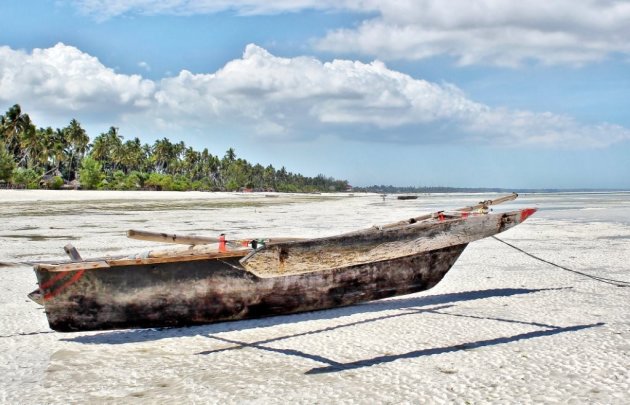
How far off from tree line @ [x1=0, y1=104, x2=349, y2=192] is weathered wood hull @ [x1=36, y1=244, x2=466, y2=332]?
5833 cm

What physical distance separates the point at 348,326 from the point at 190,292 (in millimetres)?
1752

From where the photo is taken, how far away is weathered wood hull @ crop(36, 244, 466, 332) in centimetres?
546

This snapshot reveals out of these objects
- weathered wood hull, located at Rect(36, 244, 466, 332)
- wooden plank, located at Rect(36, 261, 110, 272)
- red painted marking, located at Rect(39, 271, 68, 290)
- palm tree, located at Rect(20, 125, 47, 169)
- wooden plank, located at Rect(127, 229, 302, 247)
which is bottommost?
weathered wood hull, located at Rect(36, 244, 466, 332)

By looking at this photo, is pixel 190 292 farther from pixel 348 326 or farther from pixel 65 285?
pixel 348 326

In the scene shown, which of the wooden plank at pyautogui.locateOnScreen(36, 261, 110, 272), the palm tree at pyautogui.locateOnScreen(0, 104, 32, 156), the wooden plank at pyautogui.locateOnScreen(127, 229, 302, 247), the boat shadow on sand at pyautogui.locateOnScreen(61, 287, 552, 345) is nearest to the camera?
the wooden plank at pyautogui.locateOnScreen(36, 261, 110, 272)

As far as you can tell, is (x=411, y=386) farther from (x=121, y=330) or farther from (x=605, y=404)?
(x=121, y=330)

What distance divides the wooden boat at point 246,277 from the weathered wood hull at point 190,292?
0.03 feet

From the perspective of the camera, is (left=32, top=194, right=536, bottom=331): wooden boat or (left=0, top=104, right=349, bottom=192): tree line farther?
(left=0, top=104, right=349, bottom=192): tree line

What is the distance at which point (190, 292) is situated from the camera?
5848mm

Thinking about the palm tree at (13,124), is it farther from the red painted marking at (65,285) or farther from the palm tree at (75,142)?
the red painted marking at (65,285)

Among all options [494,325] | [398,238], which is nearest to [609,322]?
[494,325]

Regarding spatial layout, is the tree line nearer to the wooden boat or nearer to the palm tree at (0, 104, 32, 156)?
the palm tree at (0, 104, 32, 156)

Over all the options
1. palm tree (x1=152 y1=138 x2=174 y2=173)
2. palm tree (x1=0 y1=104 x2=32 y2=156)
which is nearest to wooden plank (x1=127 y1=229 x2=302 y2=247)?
palm tree (x1=0 y1=104 x2=32 y2=156)

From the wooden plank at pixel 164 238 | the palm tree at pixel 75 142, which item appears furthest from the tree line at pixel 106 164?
the wooden plank at pixel 164 238
